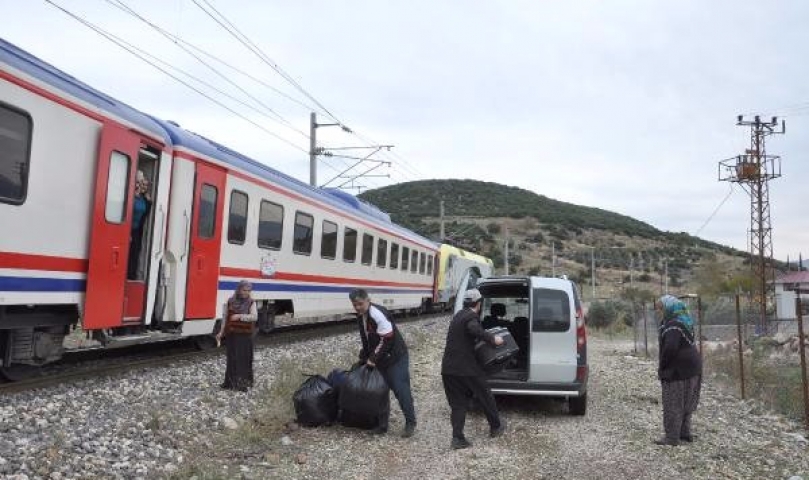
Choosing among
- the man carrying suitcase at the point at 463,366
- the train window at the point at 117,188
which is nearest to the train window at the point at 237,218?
the train window at the point at 117,188

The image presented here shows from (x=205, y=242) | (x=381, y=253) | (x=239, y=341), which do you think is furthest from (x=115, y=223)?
(x=381, y=253)

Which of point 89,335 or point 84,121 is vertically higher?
point 84,121

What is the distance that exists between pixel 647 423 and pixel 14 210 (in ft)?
23.7

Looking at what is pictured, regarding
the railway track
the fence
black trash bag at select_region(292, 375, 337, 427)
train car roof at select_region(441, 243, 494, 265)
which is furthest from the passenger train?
train car roof at select_region(441, 243, 494, 265)

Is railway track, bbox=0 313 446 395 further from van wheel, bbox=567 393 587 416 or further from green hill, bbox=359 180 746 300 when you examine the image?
green hill, bbox=359 180 746 300

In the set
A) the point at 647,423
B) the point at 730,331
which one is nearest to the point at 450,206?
the point at 730,331

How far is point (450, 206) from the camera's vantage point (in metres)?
102

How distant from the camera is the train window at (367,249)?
18.8 meters

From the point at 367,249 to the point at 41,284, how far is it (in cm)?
1203

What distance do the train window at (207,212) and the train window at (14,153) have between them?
3370 mm

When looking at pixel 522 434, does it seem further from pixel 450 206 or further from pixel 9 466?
pixel 450 206

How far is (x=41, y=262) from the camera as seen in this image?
7.44 m

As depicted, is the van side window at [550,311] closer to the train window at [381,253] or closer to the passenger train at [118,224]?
the passenger train at [118,224]

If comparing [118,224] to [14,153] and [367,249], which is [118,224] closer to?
[14,153]
